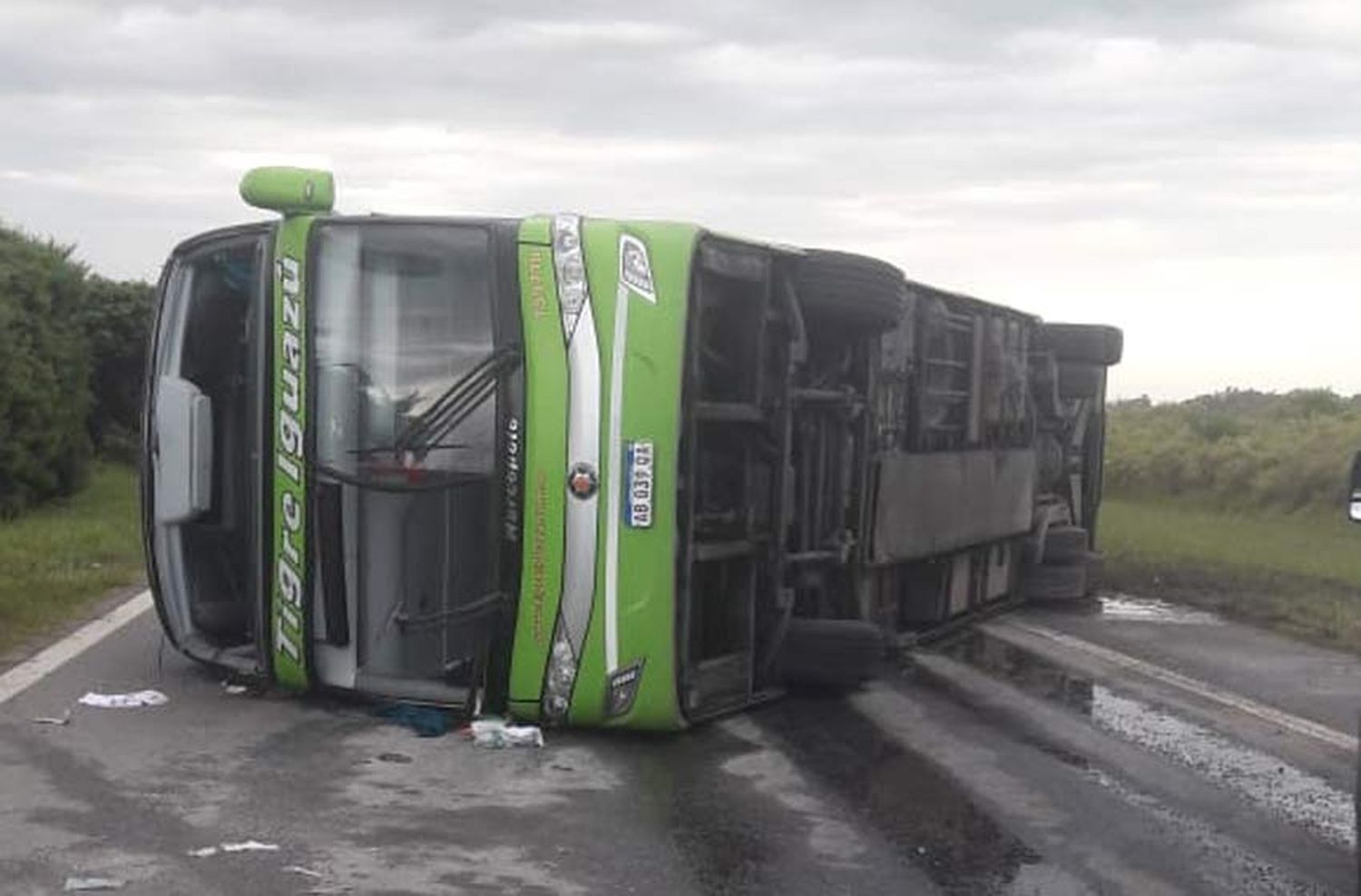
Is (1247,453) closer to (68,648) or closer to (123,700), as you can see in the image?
(68,648)

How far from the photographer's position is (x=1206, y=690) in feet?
35.9

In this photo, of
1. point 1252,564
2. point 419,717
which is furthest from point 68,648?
point 1252,564

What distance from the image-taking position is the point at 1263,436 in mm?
32594

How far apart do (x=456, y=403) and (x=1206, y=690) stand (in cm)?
490

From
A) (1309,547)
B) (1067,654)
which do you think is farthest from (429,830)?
(1309,547)

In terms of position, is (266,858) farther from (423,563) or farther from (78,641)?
(78,641)

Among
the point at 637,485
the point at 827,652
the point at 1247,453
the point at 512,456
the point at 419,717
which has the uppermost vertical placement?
the point at 512,456

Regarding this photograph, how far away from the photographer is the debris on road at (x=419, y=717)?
332 inches

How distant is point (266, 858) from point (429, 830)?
680 millimetres

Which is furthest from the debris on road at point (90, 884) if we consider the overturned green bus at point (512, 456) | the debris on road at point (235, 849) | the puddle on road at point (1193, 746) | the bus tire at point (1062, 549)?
the bus tire at point (1062, 549)

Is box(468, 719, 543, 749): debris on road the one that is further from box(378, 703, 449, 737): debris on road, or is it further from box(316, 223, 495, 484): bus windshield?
box(316, 223, 495, 484): bus windshield

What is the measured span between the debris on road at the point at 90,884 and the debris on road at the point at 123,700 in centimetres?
313

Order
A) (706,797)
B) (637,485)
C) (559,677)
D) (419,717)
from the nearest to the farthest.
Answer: (706,797) → (637,485) → (559,677) → (419,717)

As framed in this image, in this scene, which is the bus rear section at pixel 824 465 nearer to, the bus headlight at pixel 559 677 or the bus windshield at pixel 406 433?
the bus headlight at pixel 559 677
